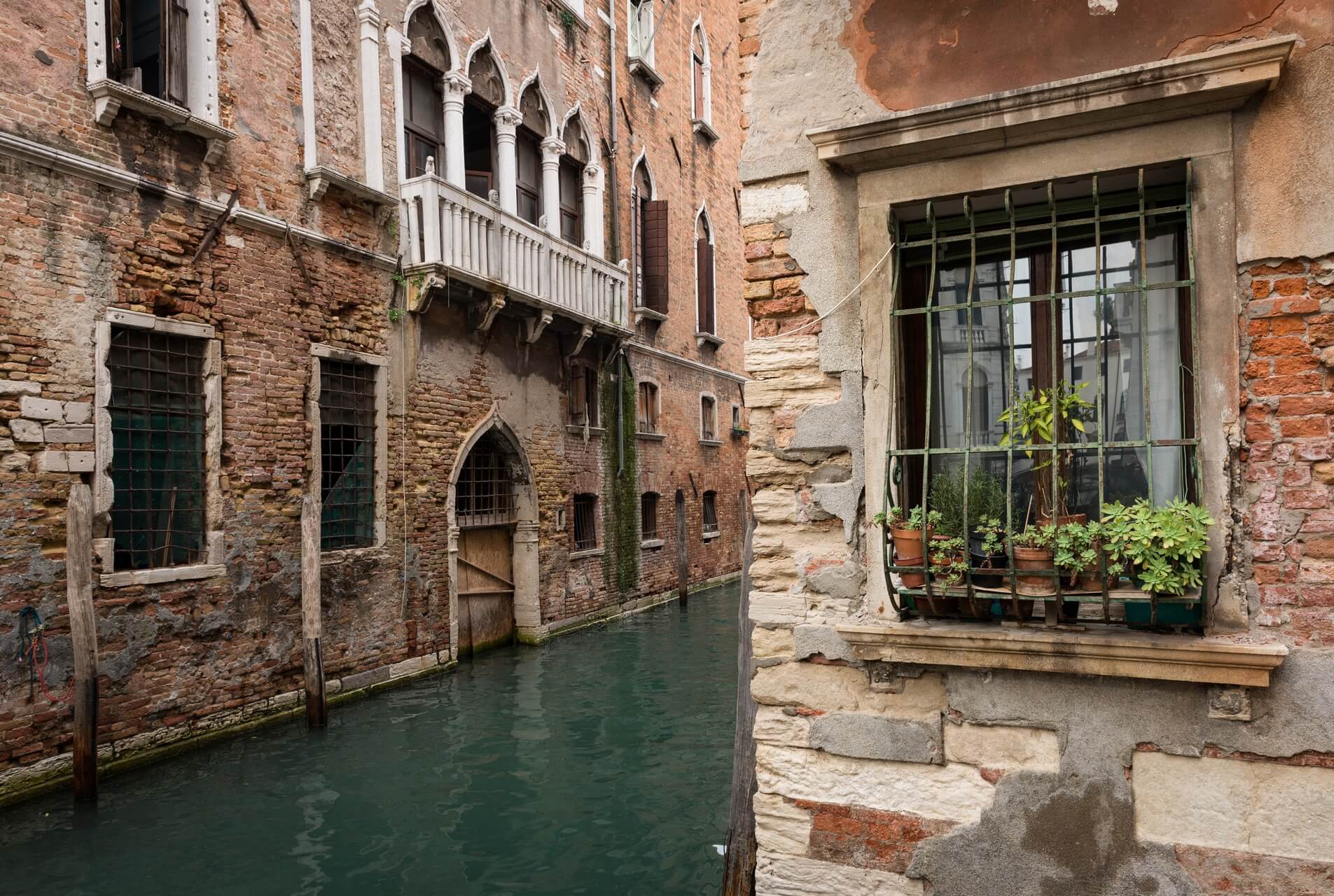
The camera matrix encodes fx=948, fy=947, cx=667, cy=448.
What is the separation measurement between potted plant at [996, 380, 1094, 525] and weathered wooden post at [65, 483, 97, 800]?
5532 mm

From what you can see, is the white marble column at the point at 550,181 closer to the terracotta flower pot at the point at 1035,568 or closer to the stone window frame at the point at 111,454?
the stone window frame at the point at 111,454

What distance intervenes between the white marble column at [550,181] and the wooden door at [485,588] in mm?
3719

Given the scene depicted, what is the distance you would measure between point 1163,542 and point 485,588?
8.74 meters

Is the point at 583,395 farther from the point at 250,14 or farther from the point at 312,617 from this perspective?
the point at 250,14

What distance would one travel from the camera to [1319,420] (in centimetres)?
254

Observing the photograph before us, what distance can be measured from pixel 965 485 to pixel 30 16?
6481 millimetres

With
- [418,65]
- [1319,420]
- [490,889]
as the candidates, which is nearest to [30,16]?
[418,65]

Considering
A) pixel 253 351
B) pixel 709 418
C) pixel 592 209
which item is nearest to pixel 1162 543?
pixel 253 351

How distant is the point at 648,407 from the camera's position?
1402 cm

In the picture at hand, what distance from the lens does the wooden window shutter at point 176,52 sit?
22.7 ft

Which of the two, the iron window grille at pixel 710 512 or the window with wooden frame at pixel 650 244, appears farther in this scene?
the iron window grille at pixel 710 512

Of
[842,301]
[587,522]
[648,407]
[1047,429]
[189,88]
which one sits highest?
[189,88]

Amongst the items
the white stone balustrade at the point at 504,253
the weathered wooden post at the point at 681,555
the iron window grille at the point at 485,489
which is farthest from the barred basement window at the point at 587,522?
the white stone balustrade at the point at 504,253

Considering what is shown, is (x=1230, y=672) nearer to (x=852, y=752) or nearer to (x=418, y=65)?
(x=852, y=752)
